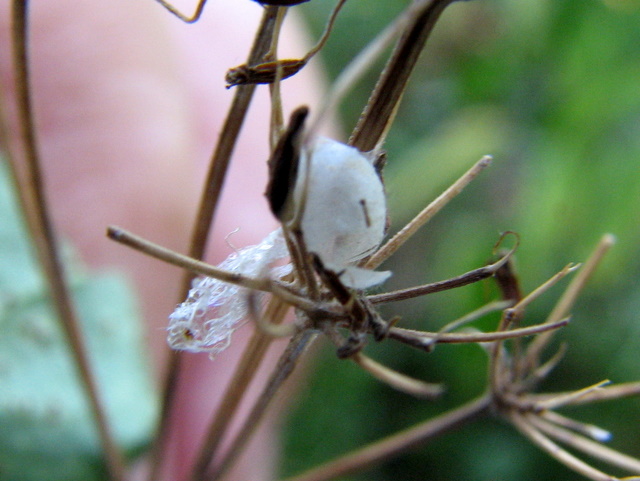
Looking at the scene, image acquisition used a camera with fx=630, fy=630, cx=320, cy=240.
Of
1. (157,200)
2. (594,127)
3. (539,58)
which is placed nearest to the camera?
(157,200)

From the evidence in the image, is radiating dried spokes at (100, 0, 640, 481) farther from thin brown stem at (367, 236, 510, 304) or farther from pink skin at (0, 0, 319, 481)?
pink skin at (0, 0, 319, 481)

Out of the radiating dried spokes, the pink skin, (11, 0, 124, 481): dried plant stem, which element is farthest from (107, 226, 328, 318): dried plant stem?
the pink skin

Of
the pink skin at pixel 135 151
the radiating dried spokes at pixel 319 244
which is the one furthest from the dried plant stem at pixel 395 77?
the pink skin at pixel 135 151

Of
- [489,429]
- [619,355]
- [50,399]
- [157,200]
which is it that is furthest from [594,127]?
[50,399]

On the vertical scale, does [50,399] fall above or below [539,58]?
below

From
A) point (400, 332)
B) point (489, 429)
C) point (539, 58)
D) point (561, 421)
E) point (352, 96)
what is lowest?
point (489, 429)

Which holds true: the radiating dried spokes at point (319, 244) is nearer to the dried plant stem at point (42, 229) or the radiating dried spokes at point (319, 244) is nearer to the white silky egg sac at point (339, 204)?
the white silky egg sac at point (339, 204)

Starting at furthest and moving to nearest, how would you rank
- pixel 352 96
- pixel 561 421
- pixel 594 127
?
pixel 352 96 < pixel 594 127 < pixel 561 421

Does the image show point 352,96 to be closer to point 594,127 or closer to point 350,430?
point 594,127
